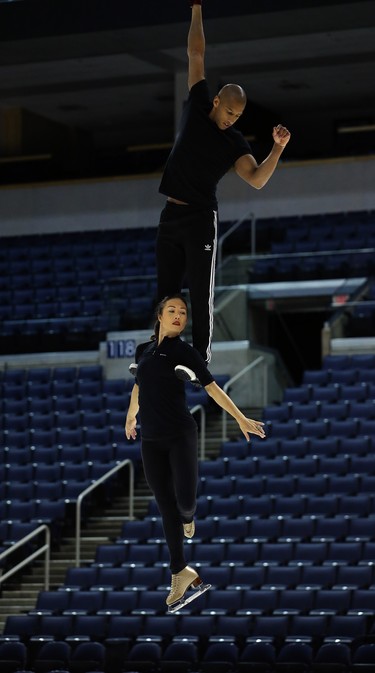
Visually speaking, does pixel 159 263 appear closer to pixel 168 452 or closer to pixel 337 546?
pixel 168 452

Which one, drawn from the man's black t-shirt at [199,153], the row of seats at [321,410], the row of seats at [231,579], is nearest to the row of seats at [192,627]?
the row of seats at [231,579]

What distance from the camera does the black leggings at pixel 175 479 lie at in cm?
650

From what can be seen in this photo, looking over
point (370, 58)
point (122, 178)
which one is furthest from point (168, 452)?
point (122, 178)

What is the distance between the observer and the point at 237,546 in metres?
14.2

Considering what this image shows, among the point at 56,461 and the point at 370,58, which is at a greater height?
the point at 370,58

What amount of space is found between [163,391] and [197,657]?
19.6 feet

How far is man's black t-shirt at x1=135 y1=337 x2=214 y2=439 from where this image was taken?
21.2 feet

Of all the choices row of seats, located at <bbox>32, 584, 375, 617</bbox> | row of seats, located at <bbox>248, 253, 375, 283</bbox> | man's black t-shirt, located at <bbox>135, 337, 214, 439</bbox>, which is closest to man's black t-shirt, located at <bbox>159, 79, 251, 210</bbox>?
man's black t-shirt, located at <bbox>135, 337, 214, 439</bbox>

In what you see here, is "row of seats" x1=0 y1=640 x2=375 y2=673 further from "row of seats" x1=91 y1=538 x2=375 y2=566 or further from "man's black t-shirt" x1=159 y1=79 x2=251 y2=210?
"man's black t-shirt" x1=159 y1=79 x2=251 y2=210

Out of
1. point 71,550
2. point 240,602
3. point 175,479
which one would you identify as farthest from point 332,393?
point 175,479

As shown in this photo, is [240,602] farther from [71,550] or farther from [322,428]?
[322,428]

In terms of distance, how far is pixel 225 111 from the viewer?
6.35 meters

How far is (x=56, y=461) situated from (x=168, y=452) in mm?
10771

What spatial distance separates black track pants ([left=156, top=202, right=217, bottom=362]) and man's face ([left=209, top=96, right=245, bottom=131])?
39 cm
